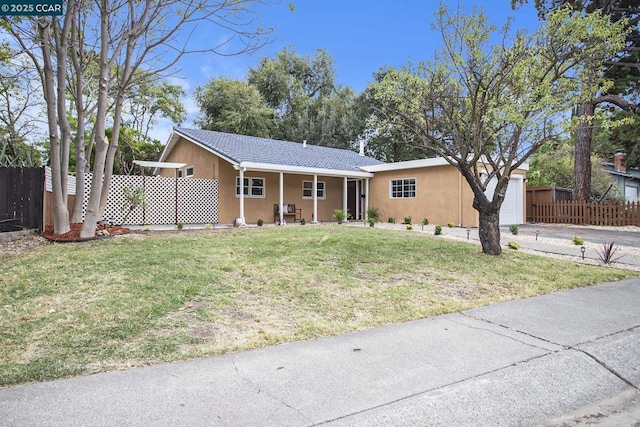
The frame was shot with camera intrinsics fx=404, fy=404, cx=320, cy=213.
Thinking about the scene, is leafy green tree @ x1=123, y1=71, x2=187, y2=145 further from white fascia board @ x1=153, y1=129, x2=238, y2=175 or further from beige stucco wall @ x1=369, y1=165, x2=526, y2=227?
beige stucco wall @ x1=369, y1=165, x2=526, y2=227

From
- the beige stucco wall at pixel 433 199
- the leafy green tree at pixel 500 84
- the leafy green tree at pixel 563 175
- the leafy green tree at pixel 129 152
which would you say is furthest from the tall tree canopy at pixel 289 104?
the leafy green tree at pixel 500 84

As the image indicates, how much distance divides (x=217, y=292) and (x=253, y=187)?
12591mm

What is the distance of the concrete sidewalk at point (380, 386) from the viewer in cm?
256

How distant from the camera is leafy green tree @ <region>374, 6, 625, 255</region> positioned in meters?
7.79

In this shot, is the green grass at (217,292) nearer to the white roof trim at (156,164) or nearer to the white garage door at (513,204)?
the white roof trim at (156,164)

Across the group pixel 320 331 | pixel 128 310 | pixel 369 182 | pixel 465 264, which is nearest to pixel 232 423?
pixel 320 331

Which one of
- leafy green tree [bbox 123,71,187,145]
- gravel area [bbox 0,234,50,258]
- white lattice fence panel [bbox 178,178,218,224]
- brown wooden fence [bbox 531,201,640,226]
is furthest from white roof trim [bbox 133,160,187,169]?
brown wooden fence [bbox 531,201,640,226]

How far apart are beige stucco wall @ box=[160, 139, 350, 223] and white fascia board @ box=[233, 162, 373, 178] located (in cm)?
127

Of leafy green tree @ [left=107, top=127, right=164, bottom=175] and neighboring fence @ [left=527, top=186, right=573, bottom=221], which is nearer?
neighboring fence @ [left=527, top=186, right=573, bottom=221]

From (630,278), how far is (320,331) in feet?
21.0

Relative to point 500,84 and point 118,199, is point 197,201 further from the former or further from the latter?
point 500,84

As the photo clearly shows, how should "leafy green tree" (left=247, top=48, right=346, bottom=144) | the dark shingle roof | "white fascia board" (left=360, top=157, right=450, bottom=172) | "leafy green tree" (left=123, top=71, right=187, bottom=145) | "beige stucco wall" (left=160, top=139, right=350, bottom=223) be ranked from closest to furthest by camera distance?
the dark shingle roof < "white fascia board" (left=360, top=157, right=450, bottom=172) < "beige stucco wall" (left=160, top=139, right=350, bottom=223) < "leafy green tree" (left=123, top=71, right=187, bottom=145) < "leafy green tree" (left=247, top=48, right=346, bottom=144)

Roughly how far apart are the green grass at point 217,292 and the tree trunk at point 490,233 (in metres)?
0.38

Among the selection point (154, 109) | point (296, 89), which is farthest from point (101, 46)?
point (296, 89)
